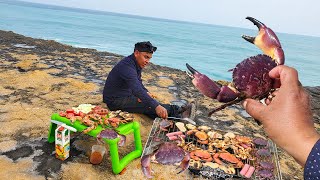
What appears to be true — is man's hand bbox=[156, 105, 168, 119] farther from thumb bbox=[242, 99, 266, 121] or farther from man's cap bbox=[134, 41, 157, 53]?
thumb bbox=[242, 99, 266, 121]

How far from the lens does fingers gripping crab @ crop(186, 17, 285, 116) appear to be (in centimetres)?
234

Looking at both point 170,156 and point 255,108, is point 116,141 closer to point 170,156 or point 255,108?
point 170,156

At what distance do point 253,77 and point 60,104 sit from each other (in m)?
5.87

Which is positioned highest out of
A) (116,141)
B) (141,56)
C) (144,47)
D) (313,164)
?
(313,164)

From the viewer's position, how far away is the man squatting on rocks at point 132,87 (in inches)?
240

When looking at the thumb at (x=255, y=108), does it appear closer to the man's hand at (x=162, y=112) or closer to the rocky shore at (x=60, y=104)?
the rocky shore at (x=60, y=104)

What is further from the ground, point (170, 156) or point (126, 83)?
point (126, 83)

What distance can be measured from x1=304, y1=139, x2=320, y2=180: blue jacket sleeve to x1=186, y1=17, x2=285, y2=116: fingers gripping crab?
0.98 meters

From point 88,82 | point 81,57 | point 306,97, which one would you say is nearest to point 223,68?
point 81,57

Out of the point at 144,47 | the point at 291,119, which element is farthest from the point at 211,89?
the point at 144,47

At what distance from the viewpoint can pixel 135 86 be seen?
6.02 metres

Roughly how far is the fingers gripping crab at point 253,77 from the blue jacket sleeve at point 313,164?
0.98 meters

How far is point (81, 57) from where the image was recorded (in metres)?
13.2

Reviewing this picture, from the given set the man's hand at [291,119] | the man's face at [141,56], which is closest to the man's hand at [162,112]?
the man's face at [141,56]
